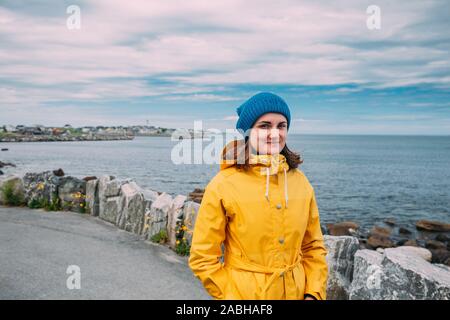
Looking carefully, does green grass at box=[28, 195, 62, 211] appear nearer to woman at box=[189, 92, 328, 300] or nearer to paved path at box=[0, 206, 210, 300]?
paved path at box=[0, 206, 210, 300]

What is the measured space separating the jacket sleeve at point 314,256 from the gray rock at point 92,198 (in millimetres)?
7489

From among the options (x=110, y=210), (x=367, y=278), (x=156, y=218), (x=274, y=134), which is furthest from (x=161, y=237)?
(x=274, y=134)

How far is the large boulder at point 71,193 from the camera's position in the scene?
9.95 m

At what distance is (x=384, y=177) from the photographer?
52531mm

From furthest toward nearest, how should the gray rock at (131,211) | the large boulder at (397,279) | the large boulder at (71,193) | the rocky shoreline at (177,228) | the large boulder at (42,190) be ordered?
the large boulder at (42,190) → the large boulder at (71,193) → the gray rock at (131,211) → the rocky shoreline at (177,228) → the large boulder at (397,279)

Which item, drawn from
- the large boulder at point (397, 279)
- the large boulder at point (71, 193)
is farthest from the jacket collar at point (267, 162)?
the large boulder at point (71, 193)

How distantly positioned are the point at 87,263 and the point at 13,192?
5128 mm

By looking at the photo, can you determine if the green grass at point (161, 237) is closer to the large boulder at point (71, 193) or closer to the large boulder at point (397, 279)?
the large boulder at point (71, 193)

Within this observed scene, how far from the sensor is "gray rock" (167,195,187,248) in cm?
739

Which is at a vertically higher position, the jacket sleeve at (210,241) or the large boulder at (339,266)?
the jacket sleeve at (210,241)

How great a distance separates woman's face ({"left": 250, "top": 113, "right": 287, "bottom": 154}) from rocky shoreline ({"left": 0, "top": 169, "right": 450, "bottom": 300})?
2811 mm

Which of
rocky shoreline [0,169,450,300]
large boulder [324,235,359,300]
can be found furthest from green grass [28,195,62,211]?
large boulder [324,235,359,300]

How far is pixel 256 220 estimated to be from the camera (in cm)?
263
